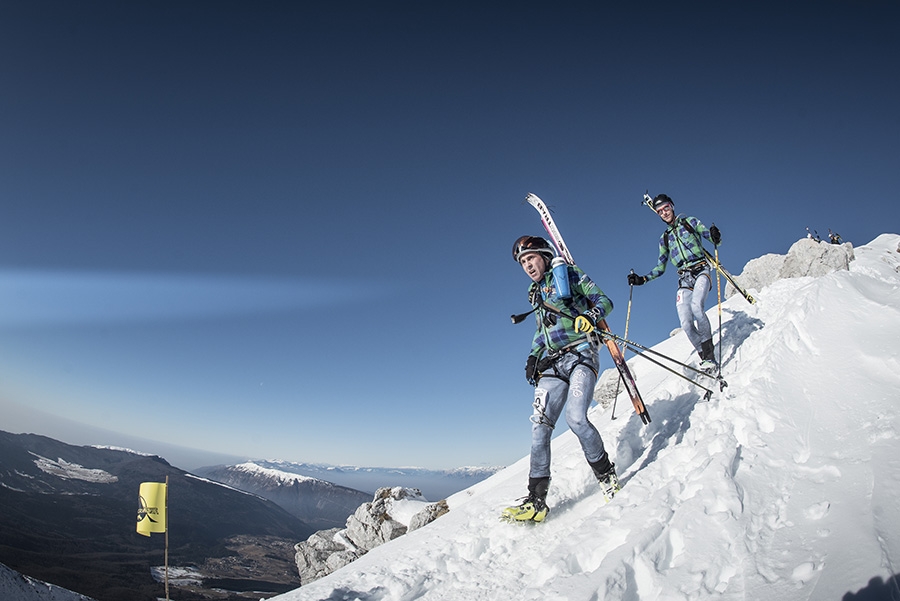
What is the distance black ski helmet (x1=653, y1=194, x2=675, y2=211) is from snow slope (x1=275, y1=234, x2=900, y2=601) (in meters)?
3.43

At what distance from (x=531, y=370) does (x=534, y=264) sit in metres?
1.69

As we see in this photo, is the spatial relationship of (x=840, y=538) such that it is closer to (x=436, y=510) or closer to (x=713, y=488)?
(x=713, y=488)

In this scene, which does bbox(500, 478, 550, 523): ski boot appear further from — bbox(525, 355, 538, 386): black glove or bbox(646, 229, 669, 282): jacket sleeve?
bbox(646, 229, 669, 282): jacket sleeve

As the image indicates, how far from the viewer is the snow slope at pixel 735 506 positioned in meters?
3.20

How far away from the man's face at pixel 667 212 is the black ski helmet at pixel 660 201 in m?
0.05

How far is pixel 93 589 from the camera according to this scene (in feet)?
605

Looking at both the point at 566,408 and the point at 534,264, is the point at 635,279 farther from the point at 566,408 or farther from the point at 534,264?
the point at 566,408

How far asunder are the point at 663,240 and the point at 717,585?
816 centimetres

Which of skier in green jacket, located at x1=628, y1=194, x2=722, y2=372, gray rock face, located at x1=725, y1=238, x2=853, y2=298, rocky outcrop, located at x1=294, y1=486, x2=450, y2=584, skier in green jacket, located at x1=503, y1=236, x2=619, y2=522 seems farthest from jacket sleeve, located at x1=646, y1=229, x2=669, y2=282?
rocky outcrop, located at x1=294, y1=486, x2=450, y2=584

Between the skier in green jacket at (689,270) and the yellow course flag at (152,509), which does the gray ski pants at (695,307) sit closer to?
the skier in green jacket at (689,270)

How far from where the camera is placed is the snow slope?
10.5ft

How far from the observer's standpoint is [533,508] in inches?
228

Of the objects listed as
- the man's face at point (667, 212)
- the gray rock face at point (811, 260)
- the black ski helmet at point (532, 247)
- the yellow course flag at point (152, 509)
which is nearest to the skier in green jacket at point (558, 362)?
the black ski helmet at point (532, 247)

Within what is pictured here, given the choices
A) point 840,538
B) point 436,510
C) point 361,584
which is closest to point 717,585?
point 840,538
